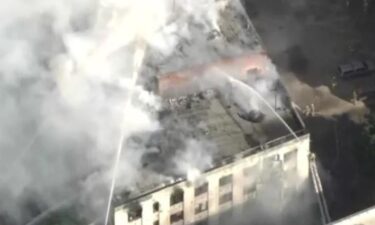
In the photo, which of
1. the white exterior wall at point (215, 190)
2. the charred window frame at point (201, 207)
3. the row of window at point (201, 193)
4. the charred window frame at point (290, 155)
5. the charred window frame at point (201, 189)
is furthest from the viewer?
the charred window frame at point (290, 155)

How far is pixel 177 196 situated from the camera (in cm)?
4503

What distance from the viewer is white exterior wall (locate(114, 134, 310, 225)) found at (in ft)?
145

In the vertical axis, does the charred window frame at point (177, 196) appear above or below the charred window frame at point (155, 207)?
above

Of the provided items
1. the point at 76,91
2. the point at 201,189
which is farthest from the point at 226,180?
the point at 76,91

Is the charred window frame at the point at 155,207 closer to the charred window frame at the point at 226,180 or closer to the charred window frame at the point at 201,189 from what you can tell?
the charred window frame at the point at 201,189

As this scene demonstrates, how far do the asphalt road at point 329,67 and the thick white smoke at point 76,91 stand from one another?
9116 millimetres

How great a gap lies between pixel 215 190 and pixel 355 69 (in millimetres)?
19960

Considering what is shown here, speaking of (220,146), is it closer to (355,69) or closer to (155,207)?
(155,207)

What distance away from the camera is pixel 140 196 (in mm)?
43875

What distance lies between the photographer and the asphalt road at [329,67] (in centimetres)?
5347

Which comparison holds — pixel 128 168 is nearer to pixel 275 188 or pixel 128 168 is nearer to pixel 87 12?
pixel 275 188

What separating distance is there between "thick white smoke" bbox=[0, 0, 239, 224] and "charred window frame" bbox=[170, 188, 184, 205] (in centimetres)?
166

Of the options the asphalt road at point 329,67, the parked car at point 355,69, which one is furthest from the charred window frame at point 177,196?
the parked car at point 355,69

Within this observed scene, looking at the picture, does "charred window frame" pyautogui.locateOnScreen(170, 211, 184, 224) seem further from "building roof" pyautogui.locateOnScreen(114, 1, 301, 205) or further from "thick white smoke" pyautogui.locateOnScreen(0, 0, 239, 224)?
"thick white smoke" pyautogui.locateOnScreen(0, 0, 239, 224)
